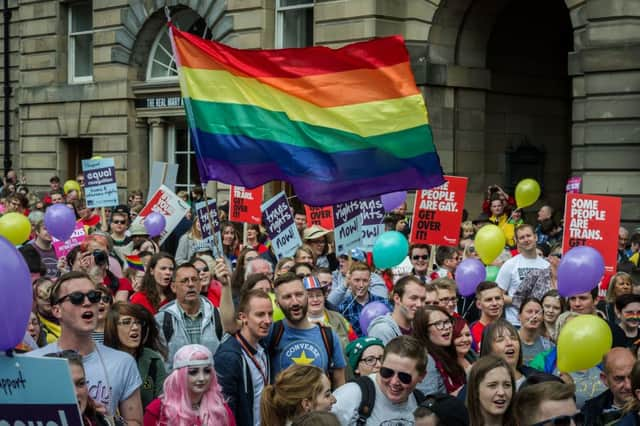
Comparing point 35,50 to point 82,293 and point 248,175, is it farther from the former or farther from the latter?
point 82,293

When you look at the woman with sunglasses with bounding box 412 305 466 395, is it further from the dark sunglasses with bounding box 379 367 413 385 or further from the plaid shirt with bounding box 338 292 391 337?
the plaid shirt with bounding box 338 292 391 337

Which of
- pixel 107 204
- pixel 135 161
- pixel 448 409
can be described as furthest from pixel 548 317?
pixel 135 161

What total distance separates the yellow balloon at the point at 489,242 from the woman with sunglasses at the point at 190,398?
641 centimetres

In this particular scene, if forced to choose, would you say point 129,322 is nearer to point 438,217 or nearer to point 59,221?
point 438,217

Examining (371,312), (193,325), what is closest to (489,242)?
(371,312)

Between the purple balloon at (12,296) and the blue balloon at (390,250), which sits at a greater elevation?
the purple balloon at (12,296)

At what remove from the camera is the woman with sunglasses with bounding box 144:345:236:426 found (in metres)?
5.43

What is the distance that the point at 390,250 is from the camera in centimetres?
1077

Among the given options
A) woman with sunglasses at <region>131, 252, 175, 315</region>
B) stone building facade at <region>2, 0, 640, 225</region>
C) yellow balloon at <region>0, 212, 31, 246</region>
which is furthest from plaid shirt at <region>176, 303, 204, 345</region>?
stone building facade at <region>2, 0, 640, 225</region>

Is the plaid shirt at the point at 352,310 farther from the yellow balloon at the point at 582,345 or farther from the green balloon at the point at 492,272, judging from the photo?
the yellow balloon at the point at 582,345

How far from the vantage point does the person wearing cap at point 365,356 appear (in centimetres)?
679

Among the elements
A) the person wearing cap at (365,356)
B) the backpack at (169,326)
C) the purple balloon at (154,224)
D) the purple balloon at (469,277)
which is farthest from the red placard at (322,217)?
the person wearing cap at (365,356)

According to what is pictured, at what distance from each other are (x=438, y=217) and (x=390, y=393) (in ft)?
22.1

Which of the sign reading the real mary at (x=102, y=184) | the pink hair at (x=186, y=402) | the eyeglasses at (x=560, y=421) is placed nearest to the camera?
the eyeglasses at (x=560, y=421)
